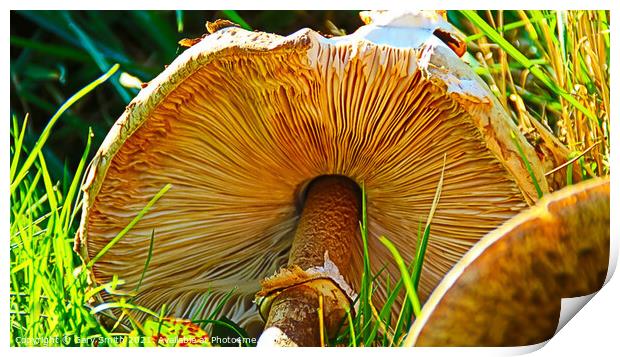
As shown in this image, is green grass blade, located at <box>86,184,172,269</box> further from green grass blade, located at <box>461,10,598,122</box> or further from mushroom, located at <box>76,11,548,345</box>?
green grass blade, located at <box>461,10,598,122</box>

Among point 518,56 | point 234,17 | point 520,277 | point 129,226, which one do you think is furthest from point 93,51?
point 520,277

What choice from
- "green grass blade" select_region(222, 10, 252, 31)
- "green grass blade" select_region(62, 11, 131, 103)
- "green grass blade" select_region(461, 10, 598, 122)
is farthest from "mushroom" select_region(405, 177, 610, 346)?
"green grass blade" select_region(62, 11, 131, 103)

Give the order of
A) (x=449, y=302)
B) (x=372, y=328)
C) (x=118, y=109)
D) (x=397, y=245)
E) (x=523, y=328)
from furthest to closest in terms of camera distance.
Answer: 1. (x=118, y=109)
2. (x=397, y=245)
3. (x=372, y=328)
4. (x=523, y=328)
5. (x=449, y=302)

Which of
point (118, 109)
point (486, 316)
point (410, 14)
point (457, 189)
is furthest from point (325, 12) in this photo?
point (486, 316)

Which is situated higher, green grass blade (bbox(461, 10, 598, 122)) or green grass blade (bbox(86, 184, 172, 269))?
green grass blade (bbox(461, 10, 598, 122))

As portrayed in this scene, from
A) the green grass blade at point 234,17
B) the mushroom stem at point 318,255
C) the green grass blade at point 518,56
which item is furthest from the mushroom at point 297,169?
the green grass blade at point 234,17

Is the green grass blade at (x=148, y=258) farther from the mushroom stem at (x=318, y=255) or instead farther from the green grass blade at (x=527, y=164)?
the green grass blade at (x=527, y=164)
